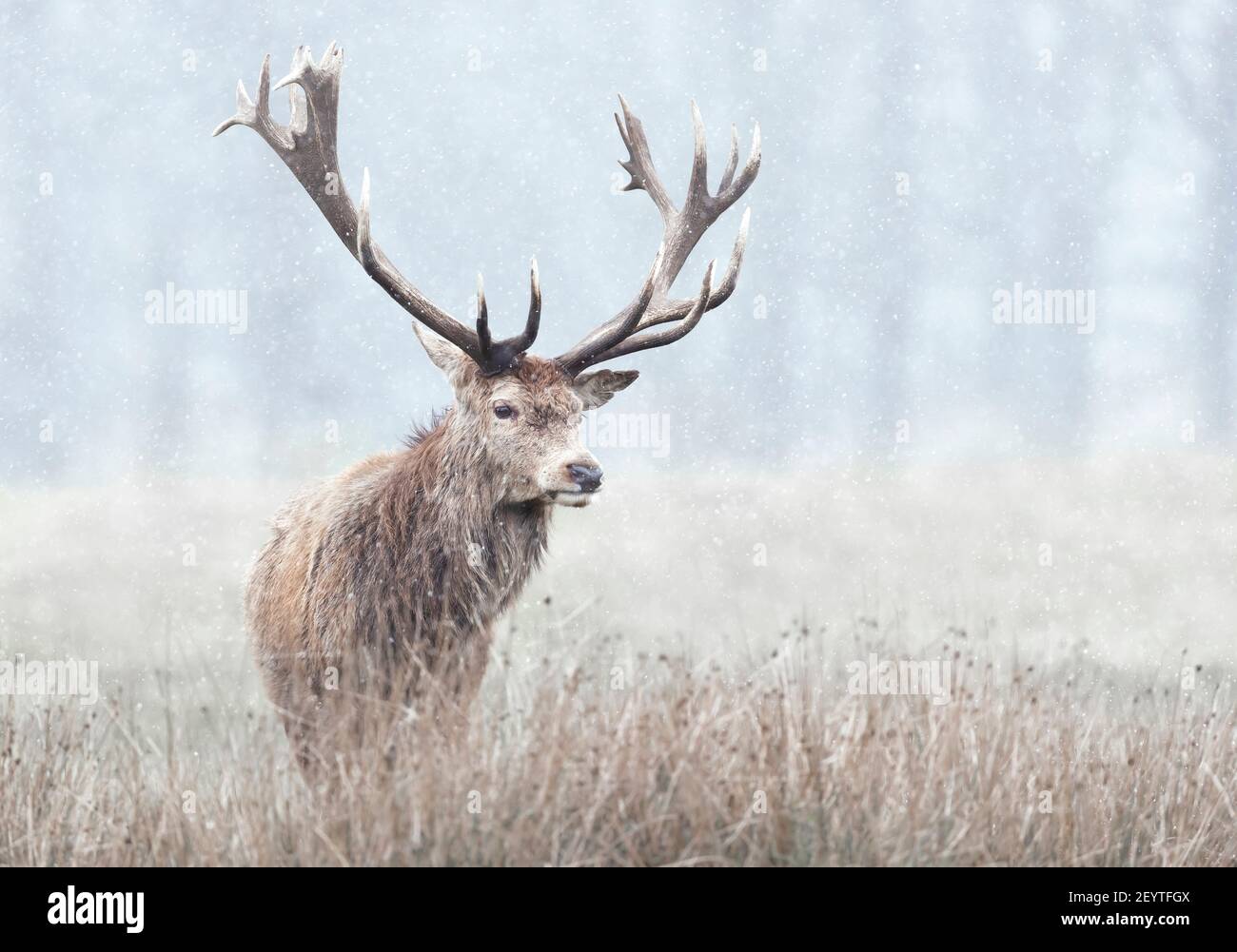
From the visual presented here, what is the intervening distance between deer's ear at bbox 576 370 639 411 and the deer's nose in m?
0.90

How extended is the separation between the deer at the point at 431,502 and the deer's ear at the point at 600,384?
11 millimetres

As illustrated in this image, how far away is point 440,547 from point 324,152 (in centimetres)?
264

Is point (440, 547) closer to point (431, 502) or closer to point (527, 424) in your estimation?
point (431, 502)

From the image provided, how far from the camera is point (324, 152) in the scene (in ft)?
27.5

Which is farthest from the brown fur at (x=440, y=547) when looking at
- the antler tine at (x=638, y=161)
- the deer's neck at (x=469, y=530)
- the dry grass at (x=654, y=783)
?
the antler tine at (x=638, y=161)

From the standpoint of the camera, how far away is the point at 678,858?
207 inches

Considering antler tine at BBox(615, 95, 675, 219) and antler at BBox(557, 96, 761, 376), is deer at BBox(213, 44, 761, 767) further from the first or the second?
antler tine at BBox(615, 95, 675, 219)

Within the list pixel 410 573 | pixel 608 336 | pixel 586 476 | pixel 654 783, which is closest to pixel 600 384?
pixel 608 336
